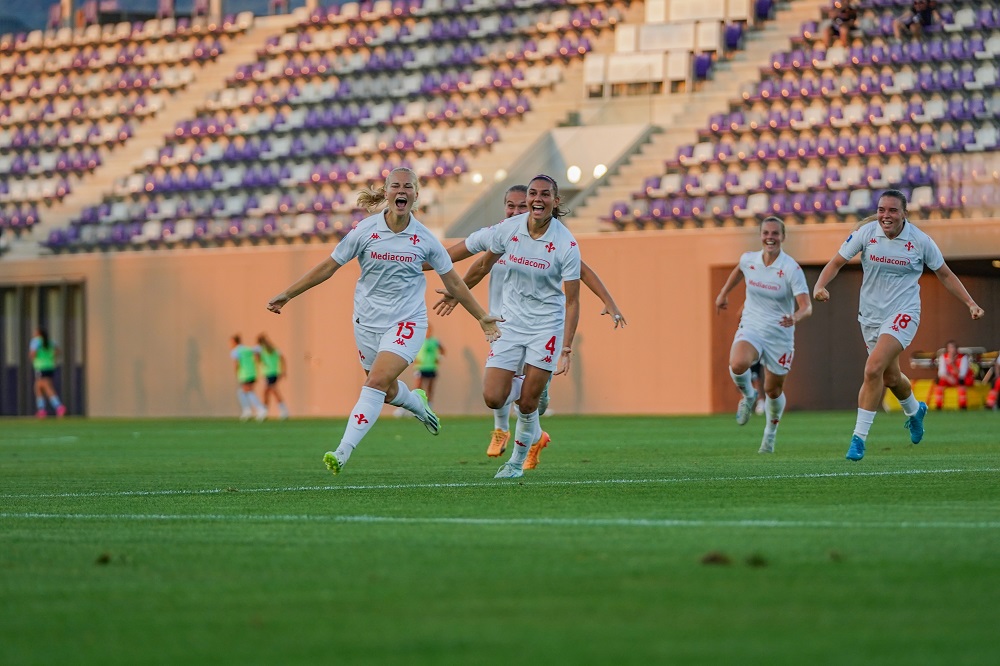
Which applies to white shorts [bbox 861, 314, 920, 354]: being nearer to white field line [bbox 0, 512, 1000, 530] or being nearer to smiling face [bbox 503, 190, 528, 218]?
smiling face [bbox 503, 190, 528, 218]

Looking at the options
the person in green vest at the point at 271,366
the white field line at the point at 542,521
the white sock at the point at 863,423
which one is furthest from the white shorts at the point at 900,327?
the person in green vest at the point at 271,366

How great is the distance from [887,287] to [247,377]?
69.1 feet

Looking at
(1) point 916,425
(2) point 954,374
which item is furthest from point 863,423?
(2) point 954,374

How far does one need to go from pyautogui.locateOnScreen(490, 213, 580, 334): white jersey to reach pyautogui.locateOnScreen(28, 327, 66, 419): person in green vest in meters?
27.2

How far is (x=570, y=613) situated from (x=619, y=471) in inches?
304

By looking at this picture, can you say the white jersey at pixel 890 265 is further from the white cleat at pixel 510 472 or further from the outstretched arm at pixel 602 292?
the white cleat at pixel 510 472

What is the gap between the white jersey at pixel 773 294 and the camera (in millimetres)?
15805

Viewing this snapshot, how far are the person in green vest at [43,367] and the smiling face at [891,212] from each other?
26939 millimetres

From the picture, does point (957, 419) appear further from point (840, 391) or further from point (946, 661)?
point (946, 661)

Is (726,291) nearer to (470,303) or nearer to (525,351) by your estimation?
(525,351)

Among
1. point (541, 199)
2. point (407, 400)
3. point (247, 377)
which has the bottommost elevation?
point (247, 377)

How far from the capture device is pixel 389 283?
38.2ft

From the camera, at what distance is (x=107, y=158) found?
141 ft

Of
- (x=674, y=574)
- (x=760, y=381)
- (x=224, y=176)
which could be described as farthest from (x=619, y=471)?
(x=224, y=176)
